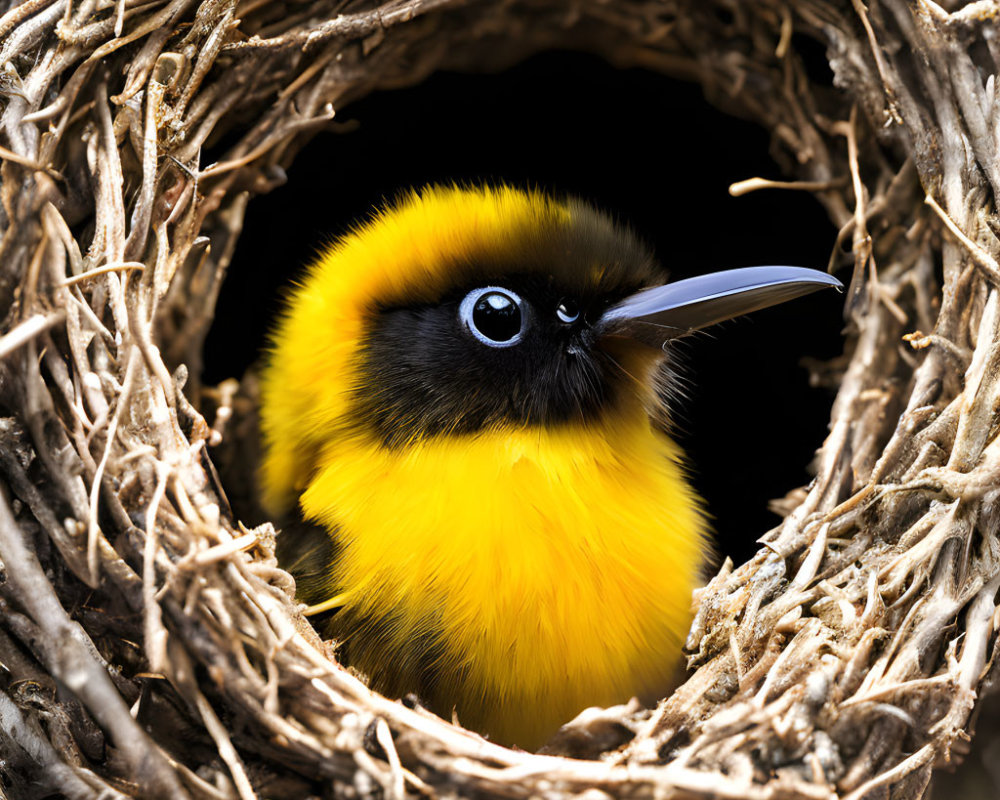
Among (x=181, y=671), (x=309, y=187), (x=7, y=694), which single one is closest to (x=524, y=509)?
(x=181, y=671)

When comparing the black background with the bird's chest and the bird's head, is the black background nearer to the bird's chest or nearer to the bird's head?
the bird's head

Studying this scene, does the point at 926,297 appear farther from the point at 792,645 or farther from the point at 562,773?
the point at 562,773

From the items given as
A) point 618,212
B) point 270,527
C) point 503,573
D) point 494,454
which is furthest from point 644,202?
point 270,527

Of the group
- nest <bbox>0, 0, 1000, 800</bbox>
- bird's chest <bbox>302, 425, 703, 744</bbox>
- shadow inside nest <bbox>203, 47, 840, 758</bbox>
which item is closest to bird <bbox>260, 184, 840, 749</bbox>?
bird's chest <bbox>302, 425, 703, 744</bbox>

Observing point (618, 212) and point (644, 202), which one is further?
point (644, 202)

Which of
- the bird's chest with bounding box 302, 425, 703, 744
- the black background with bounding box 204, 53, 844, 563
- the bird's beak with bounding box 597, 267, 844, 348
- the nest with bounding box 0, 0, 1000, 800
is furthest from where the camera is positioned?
the black background with bounding box 204, 53, 844, 563

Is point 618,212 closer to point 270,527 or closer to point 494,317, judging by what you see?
point 494,317
